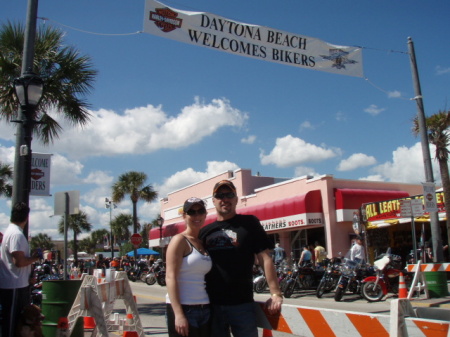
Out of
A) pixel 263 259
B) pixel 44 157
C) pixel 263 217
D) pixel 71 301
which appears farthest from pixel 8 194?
pixel 263 259

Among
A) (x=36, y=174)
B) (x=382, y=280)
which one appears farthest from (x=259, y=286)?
(x=36, y=174)

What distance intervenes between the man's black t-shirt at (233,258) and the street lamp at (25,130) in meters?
4.95

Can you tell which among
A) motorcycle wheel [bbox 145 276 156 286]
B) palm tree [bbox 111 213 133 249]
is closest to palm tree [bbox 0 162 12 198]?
motorcycle wheel [bbox 145 276 156 286]

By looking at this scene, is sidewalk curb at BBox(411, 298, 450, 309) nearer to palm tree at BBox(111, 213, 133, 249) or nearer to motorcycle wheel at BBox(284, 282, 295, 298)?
motorcycle wheel at BBox(284, 282, 295, 298)

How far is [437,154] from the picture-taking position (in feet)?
69.6

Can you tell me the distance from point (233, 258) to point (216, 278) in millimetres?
194

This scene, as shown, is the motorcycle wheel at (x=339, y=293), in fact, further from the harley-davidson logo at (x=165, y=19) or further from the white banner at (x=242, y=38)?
the harley-davidson logo at (x=165, y=19)

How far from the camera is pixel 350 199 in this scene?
24.1m

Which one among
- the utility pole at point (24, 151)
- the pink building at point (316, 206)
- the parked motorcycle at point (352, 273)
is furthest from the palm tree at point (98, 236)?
the utility pole at point (24, 151)

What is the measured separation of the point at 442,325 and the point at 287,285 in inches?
532

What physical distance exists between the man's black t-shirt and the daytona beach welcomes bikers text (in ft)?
25.0

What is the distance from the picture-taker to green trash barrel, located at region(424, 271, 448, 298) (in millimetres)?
12852

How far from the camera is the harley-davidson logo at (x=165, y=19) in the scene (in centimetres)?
1015

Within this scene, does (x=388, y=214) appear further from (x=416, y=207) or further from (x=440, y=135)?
(x=416, y=207)
